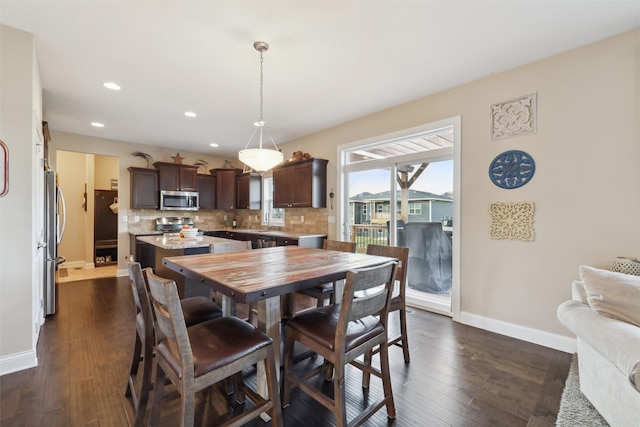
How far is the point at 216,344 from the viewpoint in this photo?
4.47 feet

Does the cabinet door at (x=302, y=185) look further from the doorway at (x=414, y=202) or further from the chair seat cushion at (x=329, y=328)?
the chair seat cushion at (x=329, y=328)

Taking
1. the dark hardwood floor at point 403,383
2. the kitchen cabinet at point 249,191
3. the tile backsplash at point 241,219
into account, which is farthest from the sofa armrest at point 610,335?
the kitchen cabinet at point 249,191

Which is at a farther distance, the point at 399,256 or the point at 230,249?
the point at 230,249

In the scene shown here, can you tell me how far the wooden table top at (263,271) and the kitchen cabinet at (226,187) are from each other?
4363mm

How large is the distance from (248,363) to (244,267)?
0.64 metres

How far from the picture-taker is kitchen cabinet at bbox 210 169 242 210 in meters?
6.47

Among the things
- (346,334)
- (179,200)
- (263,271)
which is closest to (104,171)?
(179,200)

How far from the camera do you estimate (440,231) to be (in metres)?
3.50

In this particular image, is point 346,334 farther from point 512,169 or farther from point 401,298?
A: point 512,169

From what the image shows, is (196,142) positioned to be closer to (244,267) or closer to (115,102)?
(115,102)

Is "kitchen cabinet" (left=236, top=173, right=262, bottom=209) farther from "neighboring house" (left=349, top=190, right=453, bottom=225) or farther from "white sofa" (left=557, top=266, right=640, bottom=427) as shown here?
"white sofa" (left=557, top=266, right=640, bottom=427)

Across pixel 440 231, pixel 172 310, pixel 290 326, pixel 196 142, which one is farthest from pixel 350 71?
pixel 196 142

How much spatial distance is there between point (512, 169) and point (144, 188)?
6.10 metres

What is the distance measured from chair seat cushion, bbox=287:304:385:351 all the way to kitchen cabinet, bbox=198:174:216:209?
5401 mm
